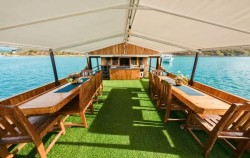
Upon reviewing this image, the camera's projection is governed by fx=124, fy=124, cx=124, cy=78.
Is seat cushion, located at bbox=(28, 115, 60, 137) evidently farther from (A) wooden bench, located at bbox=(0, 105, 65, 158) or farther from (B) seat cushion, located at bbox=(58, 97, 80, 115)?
(B) seat cushion, located at bbox=(58, 97, 80, 115)

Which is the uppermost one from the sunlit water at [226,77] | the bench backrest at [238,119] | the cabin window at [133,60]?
the cabin window at [133,60]

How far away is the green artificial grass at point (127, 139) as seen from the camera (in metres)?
2.22

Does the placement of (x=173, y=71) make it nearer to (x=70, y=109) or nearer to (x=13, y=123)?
(x=70, y=109)

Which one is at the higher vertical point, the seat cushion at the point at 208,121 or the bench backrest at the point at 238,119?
the bench backrest at the point at 238,119

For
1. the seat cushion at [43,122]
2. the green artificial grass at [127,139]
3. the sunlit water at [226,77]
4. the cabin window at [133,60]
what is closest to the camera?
the seat cushion at [43,122]

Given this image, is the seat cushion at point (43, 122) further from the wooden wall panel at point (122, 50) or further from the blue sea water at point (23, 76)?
the blue sea water at point (23, 76)

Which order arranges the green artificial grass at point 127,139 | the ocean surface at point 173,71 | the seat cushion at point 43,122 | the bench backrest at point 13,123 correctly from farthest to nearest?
the ocean surface at point 173,71 → the green artificial grass at point 127,139 → the seat cushion at point 43,122 → the bench backrest at point 13,123

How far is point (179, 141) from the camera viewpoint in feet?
8.27

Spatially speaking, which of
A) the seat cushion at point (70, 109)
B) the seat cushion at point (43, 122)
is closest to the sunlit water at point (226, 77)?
the seat cushion at point (70, 109)

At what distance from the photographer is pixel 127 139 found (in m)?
2.60


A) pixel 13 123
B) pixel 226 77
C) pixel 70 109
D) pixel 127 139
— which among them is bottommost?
pixel 226 77

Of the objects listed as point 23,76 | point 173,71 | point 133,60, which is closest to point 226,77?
point 173,71

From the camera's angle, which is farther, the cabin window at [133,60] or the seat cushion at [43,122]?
the cabin window at [133,60]

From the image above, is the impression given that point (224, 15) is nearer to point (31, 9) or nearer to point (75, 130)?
point (31, 9)
